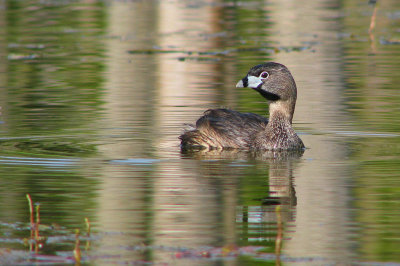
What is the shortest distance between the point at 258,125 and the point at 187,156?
126 cm

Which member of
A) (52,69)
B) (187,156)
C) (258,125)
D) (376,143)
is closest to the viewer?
(187,156)

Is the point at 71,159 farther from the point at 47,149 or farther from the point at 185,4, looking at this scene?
the point at 185,4

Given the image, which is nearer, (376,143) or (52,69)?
(376,143)

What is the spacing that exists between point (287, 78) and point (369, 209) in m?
4.31

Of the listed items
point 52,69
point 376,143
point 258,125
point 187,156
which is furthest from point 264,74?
point 52,69

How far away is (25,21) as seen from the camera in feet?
107

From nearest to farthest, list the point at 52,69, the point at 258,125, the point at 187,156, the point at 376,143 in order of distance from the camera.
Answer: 1. the point at 187,156
2. the point at 376,143
3. the point at 258,125
4. the point at 52,69

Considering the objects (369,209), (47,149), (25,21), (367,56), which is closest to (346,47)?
(367,56)

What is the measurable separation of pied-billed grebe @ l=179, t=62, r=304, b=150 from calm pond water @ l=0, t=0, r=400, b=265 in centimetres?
29

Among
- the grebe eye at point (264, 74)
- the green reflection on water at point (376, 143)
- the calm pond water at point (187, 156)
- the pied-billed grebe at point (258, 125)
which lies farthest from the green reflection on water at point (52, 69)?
the green reflection on water at point (376, 143)

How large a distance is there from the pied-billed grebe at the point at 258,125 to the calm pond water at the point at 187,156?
11.4 inches

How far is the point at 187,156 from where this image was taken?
1173 centimetres

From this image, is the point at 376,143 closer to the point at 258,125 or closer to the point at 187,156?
the point at 258,125

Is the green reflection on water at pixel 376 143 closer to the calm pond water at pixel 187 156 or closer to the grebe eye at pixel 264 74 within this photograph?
the calm pond water at pixel 187 156
